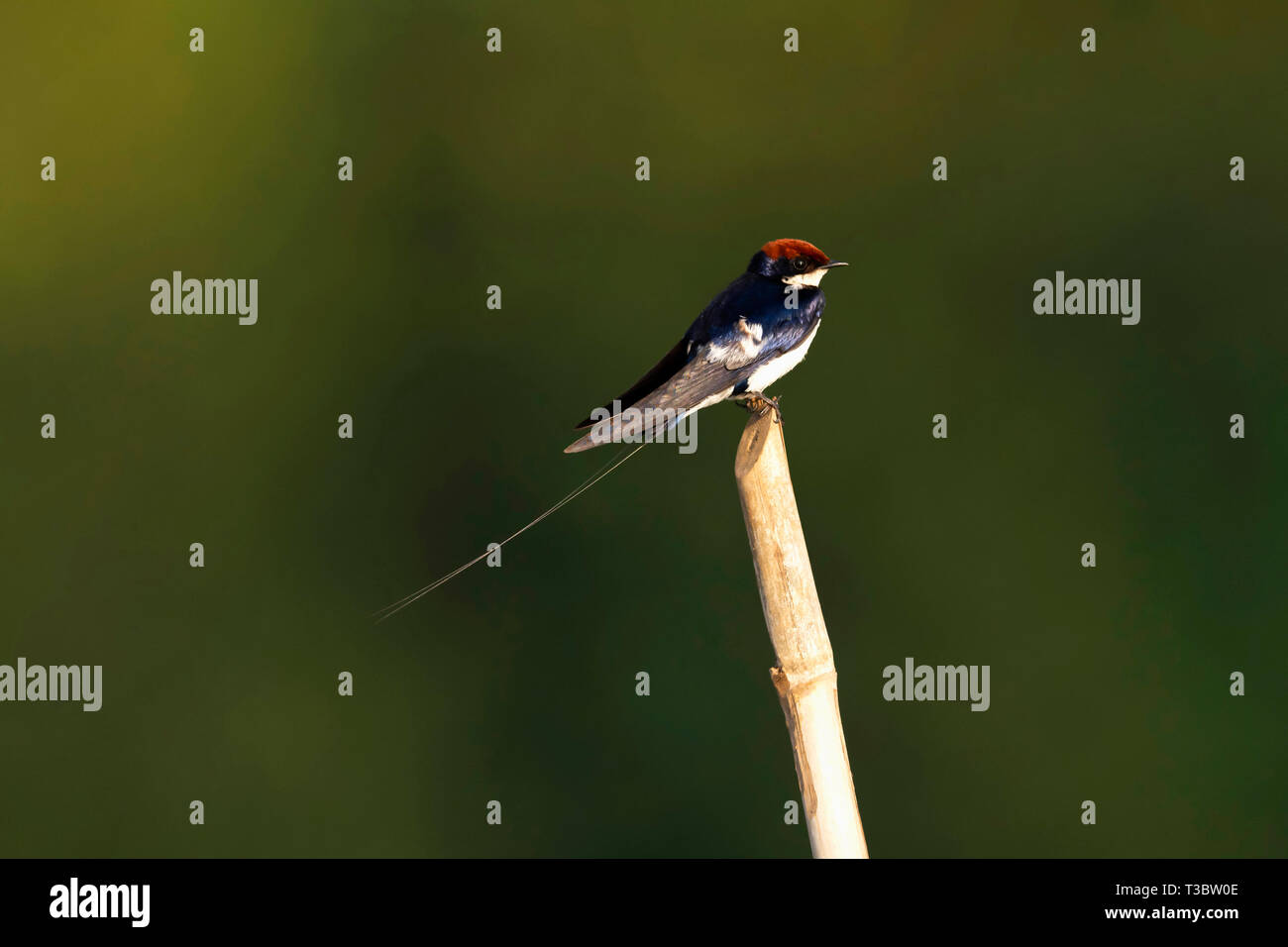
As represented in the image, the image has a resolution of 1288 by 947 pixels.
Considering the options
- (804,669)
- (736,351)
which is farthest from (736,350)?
(804,669)

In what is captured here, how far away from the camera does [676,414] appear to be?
1.71 metres

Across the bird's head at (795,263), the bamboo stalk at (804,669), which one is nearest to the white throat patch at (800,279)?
the bird's head at (795,263)

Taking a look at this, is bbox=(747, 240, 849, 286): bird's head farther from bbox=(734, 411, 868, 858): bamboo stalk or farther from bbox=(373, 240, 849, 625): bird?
bbox=(734, 411, 868, 858): bamboo stalk

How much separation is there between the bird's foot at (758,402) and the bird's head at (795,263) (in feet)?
0.76

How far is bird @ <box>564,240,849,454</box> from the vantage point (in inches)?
66.7

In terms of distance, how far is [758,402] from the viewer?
5.83ft

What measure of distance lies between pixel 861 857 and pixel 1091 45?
7.68 feet

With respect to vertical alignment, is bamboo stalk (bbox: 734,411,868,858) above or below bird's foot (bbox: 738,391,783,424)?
below

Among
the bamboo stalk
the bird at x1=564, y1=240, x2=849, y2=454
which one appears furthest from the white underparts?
the bamboo stalk

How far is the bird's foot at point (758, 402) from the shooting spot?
66.5 inches

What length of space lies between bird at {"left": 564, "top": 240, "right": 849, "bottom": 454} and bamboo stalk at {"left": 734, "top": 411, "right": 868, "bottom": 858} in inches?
9.5

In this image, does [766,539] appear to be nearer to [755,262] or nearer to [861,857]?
[861,857]

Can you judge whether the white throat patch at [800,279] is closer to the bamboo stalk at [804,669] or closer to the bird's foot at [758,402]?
the bird's foot at [758,402]

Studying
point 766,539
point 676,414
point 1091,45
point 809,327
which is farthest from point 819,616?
point 1091,45
